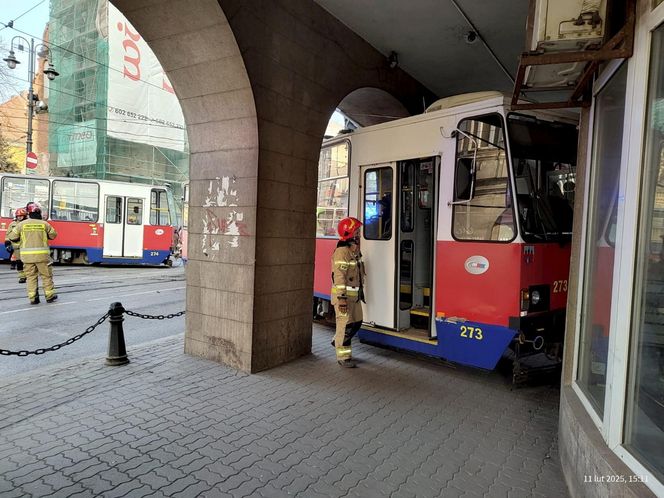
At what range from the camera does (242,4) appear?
15.1 feet

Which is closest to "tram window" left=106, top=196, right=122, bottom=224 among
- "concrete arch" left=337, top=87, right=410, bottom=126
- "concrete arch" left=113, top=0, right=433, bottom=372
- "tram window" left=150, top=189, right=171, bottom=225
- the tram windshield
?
"tram window" left=150, top=189, right=171, bottom=225

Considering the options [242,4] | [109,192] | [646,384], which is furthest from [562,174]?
[109,192]

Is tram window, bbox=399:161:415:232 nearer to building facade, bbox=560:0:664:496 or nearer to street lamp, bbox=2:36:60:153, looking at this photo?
building facade, bbox=560:0:664:496

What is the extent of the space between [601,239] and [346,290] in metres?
2.93

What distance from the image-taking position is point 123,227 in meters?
16.9

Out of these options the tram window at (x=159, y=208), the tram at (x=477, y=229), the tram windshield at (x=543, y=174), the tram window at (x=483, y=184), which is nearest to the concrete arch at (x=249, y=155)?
the tram at (x=477, y=229)

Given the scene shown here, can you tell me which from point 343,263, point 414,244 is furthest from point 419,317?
point 343,263

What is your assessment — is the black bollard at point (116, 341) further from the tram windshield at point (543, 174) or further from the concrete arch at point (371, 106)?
the concrete arch at point (371, 106)

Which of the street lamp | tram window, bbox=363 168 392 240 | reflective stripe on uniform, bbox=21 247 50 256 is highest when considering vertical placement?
the street lamp

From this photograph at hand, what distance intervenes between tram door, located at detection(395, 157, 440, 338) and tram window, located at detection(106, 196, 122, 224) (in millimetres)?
14459

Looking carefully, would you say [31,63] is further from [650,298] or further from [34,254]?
[650,298]

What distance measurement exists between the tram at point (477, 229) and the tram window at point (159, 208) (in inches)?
545

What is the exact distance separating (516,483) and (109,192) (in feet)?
56.8

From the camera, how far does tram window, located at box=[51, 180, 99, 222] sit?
16.4m
